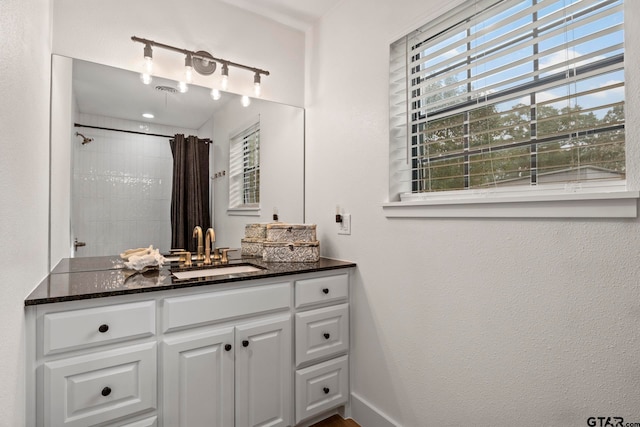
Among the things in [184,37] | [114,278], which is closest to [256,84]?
[184,37]

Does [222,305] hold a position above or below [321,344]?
above

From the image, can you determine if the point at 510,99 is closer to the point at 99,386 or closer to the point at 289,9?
the point at 289,9

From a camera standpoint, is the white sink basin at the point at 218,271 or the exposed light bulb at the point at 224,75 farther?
the exposed light bulb at the point at 224,75

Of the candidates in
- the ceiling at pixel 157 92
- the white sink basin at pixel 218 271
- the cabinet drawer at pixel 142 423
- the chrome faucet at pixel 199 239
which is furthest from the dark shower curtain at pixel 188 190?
the cabinet drawer at pixel 142 423

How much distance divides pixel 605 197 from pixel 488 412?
0.93m

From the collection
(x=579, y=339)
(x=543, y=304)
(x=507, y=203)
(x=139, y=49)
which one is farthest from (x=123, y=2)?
(x=579, y=339)

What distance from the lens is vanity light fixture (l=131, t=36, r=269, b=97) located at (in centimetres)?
187

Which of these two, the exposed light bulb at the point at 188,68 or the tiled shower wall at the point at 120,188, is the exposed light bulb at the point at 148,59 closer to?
the exposed light bulb at the point at 188,68

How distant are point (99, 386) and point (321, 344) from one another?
1029 millimetres

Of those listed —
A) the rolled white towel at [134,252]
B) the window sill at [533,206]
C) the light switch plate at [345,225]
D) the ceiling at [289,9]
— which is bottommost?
the rolled white towel at [134,252]

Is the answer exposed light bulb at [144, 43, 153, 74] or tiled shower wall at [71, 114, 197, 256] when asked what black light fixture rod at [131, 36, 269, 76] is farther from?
tiled shower wall at [71, 114, 197, 256]

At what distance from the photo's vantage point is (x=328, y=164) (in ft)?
7.30

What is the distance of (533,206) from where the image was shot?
1.18 meters

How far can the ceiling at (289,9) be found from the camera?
215 cm
